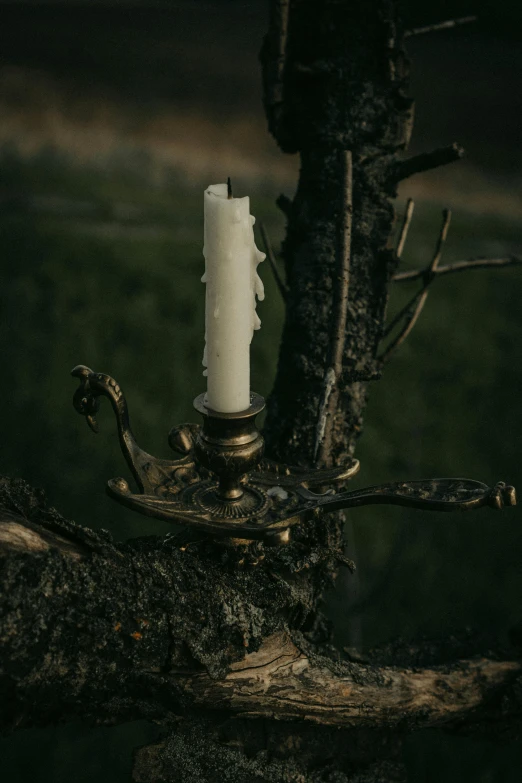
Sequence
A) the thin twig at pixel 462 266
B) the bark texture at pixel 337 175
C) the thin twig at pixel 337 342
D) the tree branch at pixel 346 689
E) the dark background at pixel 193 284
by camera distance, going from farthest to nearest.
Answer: the dark background at pixel 193 284, the thin twig at pixel 462 266, the bark texture at pixel 337 175, the thin twig at pixel 337 342, the tree branch at pixel 346 689

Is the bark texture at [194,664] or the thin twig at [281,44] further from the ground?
the thin twig at [281,44]

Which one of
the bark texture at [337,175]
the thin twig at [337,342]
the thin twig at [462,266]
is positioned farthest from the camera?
the thin twig at [462,266]

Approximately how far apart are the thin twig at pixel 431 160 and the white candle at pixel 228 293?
389 millimetres

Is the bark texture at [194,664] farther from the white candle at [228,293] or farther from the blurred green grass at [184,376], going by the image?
the blurred green grass at [184,376]

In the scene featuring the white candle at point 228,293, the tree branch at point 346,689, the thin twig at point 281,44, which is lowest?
the tree branch at point 346,689

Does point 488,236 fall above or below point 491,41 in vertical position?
below

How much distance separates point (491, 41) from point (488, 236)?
0.68m

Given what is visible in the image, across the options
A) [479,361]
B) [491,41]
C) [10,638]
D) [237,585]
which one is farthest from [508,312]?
[10,638]

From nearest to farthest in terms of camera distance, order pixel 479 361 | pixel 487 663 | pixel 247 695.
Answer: pixel 247 695 → pixel 487 663 → pixel 479 361

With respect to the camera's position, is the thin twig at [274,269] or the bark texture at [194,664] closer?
the bark texture at [194,664]

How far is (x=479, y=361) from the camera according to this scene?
2.37 m

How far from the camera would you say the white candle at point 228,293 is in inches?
26.0

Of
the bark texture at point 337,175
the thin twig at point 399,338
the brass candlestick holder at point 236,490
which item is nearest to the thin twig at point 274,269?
the bark texture at point 337,175

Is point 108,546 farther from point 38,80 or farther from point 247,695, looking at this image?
point 38,80
